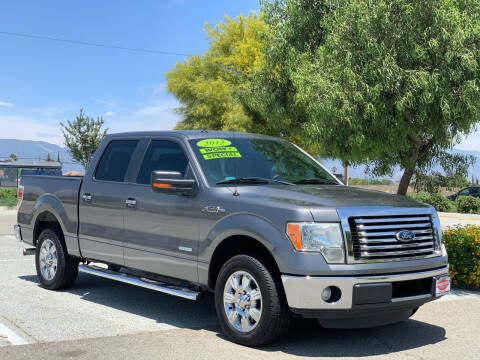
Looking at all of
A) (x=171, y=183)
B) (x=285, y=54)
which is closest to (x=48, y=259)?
(x=171, y=183)

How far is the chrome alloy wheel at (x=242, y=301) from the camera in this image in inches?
219

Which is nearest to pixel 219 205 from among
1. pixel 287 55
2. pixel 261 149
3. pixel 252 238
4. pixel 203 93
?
pixel 252 238

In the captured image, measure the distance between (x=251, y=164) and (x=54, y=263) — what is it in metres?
3.29

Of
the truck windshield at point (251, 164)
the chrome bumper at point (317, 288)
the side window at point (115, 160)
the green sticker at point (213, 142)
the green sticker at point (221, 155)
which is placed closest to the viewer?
the chrome bumper at point (317, 288)

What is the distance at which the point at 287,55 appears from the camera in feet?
46.1

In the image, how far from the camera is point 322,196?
5699mm

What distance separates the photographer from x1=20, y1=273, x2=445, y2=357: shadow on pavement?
5637 millimetres

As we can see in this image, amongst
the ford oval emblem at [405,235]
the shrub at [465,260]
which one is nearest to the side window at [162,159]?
the ford oval emblem at [405,235]

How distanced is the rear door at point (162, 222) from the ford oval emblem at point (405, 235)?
191 cm

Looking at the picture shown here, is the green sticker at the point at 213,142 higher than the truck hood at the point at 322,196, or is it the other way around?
the green sticker at the point at 213,142

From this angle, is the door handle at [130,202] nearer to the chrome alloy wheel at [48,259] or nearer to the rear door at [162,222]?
the rear door at [162,222]

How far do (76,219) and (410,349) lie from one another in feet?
14.0

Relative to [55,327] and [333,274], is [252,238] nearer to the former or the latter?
[333,274]

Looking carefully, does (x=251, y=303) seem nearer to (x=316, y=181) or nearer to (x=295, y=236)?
(x=295, y=236)
